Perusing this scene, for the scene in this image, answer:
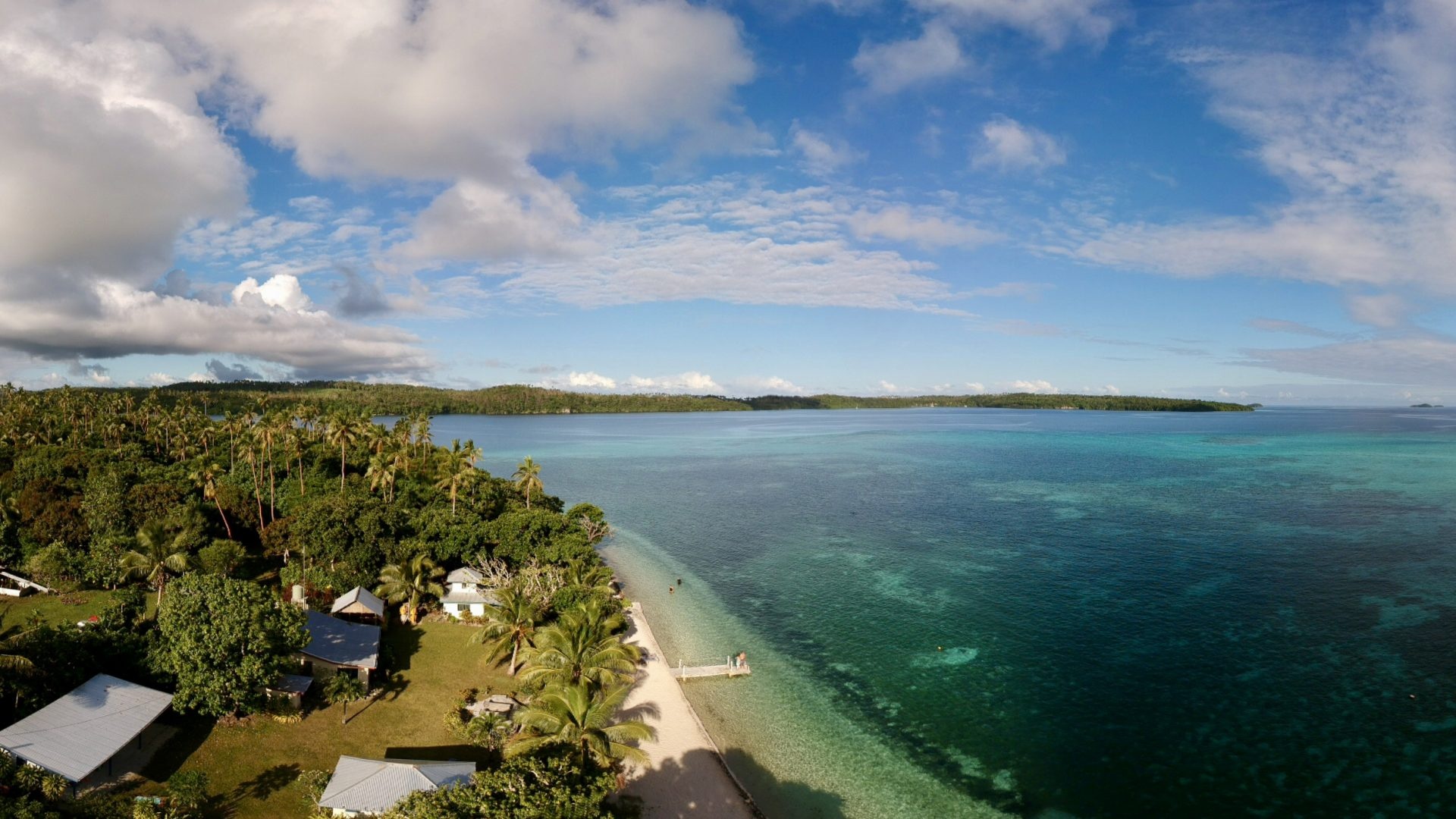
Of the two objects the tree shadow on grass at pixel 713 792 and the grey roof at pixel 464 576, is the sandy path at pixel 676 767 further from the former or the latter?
the grey roof at pixel 464 576

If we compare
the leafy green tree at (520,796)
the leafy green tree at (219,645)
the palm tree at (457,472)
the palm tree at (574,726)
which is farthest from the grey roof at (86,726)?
the palm tree at (457,472)

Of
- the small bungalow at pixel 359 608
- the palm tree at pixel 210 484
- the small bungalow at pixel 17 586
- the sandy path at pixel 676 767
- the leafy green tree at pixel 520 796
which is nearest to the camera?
the leafy green tree at pixel 520 796

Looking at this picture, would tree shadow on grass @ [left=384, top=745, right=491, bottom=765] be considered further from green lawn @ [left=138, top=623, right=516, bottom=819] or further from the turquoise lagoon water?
the turquoise lagoon water

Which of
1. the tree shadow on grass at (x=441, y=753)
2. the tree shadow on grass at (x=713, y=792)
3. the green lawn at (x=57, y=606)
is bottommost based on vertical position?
the tree shadow on grass at (x=713, y=792)

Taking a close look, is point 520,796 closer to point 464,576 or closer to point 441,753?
point 441,753

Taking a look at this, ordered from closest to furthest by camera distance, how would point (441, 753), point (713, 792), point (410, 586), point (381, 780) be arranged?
point (381, 780)
point (713, 792)
point (441, 753)
point (410, 586)

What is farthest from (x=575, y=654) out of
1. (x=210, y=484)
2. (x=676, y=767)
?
(x=210, y=484)

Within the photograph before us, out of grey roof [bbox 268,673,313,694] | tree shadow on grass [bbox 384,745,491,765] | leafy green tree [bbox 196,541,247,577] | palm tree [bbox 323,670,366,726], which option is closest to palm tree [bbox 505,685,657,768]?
tree shadow on grass [bbox 384,745,491,765]
